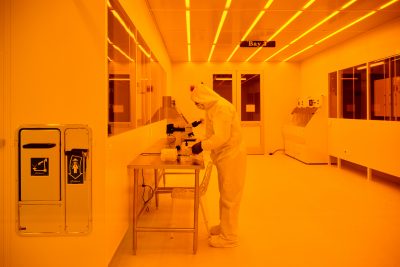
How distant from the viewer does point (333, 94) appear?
342 inches

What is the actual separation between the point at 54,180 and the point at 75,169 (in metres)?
0.16

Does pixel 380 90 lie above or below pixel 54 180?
above

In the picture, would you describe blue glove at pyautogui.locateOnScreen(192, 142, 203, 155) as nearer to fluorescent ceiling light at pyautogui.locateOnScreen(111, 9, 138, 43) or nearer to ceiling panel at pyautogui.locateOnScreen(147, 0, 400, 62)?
fluorescent ceiling light at pyautogui.locateOnScreen(111, 9, 138, 43)

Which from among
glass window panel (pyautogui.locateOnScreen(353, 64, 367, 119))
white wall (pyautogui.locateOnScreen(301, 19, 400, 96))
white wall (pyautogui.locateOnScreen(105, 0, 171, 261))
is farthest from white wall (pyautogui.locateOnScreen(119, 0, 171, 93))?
glass window panel (pyautogui.locateOnScreen(353, 64, 367, 119))

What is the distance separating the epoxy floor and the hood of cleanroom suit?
92cm

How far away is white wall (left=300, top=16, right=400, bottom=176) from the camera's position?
6.04 meters

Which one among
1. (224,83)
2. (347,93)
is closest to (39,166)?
(347,93)

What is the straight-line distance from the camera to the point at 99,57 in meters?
2.58

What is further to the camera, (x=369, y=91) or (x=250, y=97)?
(x=250, y=97)

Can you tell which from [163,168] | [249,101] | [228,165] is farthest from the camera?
[249,101]

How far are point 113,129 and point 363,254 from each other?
7.97ft

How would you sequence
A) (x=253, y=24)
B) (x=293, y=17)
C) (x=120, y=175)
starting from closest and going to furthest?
(x=120, y=175)
(x=293, y=17)
(x=253, y=24)

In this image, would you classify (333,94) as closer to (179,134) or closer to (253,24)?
(253,24)

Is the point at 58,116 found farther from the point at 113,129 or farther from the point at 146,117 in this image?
the point at 146,117
